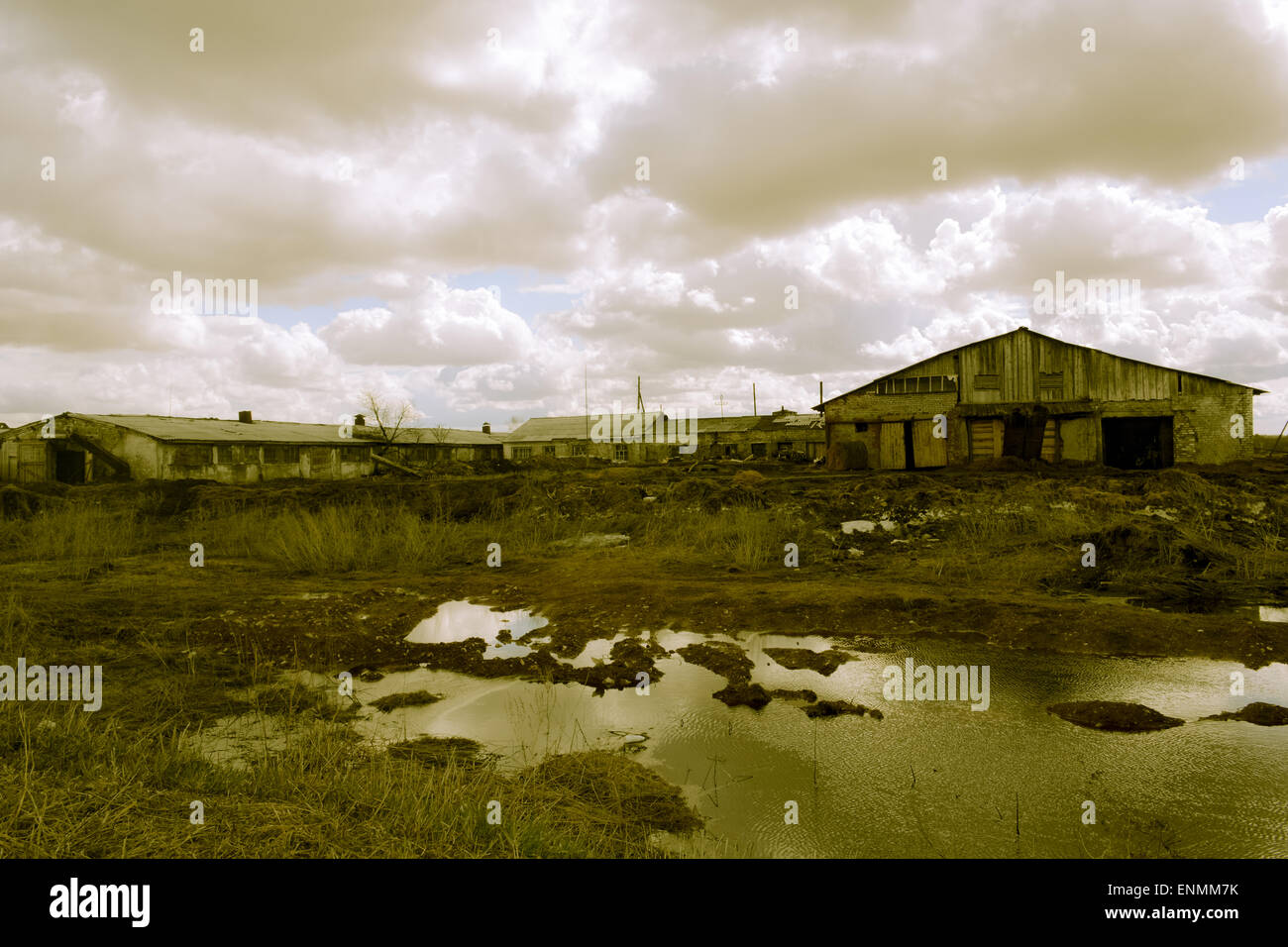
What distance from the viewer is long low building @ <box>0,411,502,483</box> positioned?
31359 millimetres

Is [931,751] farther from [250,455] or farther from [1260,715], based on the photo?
[250,455]

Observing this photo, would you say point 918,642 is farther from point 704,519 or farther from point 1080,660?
point 704,519

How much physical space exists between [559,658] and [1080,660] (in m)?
5.18

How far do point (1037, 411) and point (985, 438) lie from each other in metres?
1.86

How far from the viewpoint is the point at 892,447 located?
26.7 metres

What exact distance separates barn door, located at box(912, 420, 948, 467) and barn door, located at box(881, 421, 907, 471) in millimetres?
448

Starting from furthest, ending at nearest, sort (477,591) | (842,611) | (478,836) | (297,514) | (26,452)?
(26,452)
(297,514)
(477,591)
(842,611)
(478,836)

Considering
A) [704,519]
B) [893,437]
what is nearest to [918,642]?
[704,519]

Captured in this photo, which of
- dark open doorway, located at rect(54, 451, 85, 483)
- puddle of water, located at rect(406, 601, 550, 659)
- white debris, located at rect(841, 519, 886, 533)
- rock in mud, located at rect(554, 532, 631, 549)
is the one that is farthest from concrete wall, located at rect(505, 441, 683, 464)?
puddle of water, located at rect(406, 601, 550, 659)

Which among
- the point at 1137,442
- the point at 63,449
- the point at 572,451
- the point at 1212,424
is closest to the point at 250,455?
the point at 63,449

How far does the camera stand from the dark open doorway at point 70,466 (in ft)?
107

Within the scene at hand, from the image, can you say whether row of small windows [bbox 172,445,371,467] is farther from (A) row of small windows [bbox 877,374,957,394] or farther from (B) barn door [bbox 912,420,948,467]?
(B) barn door [bbox 912,420,948,467]

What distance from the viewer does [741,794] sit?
468 cm
